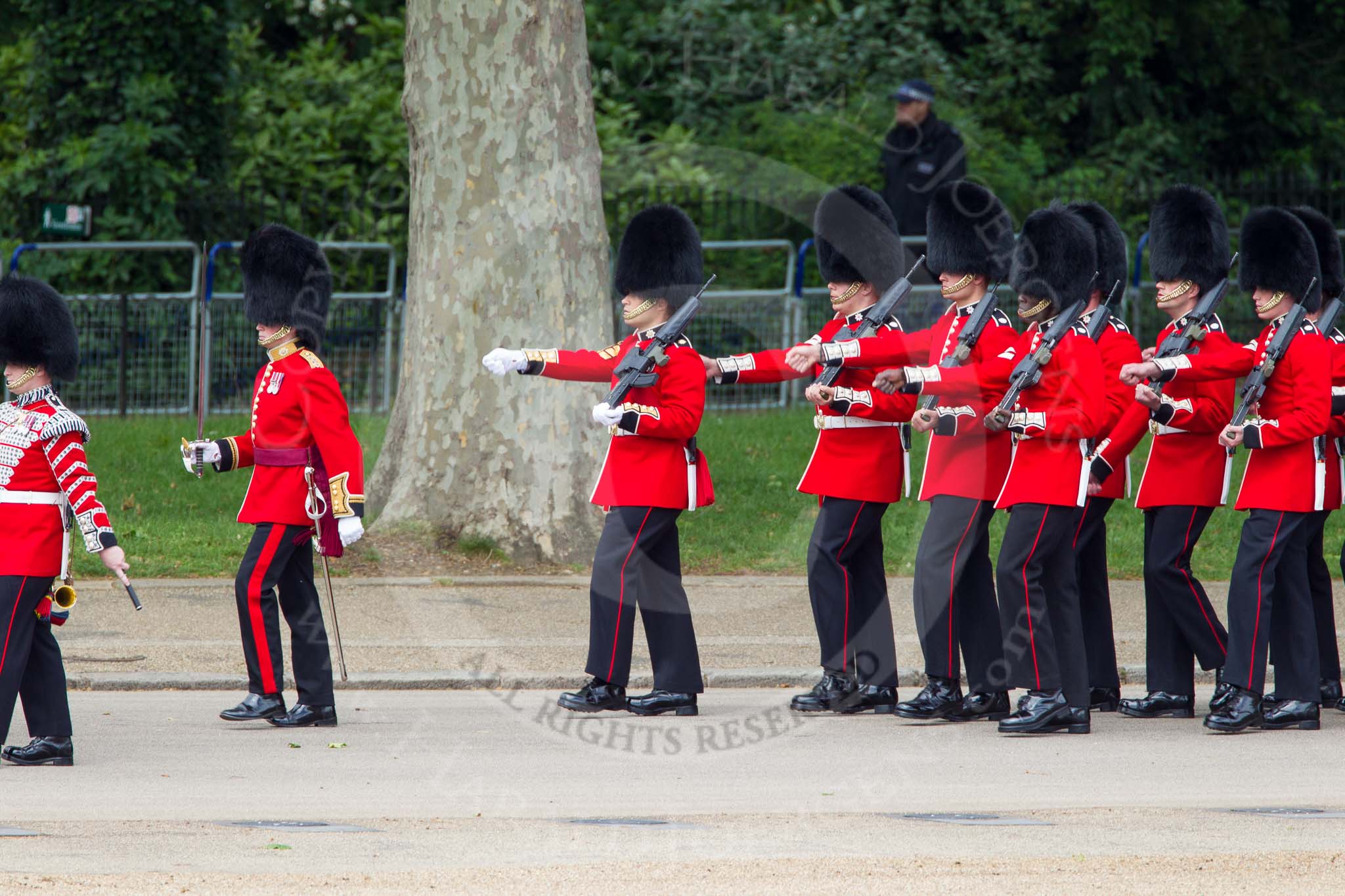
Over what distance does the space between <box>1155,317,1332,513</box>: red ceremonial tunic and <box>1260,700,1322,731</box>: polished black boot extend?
0.69 metres

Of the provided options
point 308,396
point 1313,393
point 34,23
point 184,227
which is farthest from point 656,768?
point 34,23

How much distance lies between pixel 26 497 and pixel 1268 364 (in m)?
4.22

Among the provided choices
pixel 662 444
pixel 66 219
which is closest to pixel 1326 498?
pixel 662 444

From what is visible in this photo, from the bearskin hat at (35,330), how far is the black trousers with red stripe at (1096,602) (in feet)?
12.1

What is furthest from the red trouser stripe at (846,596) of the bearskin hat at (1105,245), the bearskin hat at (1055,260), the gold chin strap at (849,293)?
the bearskin hat at (1105,245)

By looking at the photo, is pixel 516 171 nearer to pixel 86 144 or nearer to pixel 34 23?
pixel 86 144

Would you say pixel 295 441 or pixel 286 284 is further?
pixel 286 284

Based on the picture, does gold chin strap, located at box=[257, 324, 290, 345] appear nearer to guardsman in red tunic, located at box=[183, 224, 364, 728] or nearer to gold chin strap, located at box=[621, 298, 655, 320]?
guardsman in red tunic, located at box=[183, 224, 364, 728]

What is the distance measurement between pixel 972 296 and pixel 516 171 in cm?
399

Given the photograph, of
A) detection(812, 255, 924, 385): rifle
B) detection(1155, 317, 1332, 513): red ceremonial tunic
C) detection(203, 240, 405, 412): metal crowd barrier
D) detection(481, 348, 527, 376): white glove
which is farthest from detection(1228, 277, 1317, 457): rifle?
detection(203, 240, 405, 412): metal crowd barrier

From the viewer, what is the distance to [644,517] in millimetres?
7305

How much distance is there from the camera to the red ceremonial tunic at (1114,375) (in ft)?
23.9

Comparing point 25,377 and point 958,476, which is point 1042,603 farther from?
point 25,377

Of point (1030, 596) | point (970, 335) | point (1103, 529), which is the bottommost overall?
point (1030, 596)
